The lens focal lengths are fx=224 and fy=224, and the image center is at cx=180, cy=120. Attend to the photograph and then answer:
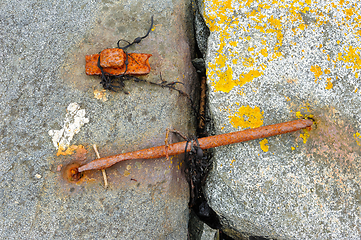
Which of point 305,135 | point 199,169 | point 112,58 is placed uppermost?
point 112,58

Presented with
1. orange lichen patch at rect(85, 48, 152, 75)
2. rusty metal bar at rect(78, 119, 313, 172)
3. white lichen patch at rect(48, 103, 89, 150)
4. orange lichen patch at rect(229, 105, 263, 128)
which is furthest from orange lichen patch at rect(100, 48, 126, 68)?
orange lichen patch at rect(229, 105, 263, 128)

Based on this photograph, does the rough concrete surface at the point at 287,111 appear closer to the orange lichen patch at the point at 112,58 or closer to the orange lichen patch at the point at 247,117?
the orange lichen patch at the point at 247,117

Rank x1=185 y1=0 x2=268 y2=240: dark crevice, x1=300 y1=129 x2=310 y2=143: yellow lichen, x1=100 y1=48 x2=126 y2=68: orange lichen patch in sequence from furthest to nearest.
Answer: x1=185 y1=0 x2=268 y2=240: dark crevice < x1=300 y1=129 x2=310 y2=143: yellow lichen < x1=100 y1=48 x2=126 y2=68: orange lichen patch

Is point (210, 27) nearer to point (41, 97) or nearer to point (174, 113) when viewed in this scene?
point (174, 113)

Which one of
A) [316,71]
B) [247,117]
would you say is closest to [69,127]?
[247,117]

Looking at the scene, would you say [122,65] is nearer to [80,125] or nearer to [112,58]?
[112,58]

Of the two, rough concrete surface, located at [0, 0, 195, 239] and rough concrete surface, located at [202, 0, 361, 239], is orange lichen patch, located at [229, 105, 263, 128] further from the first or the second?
rough concrete surface, located at [0, 0, 195, 239]
